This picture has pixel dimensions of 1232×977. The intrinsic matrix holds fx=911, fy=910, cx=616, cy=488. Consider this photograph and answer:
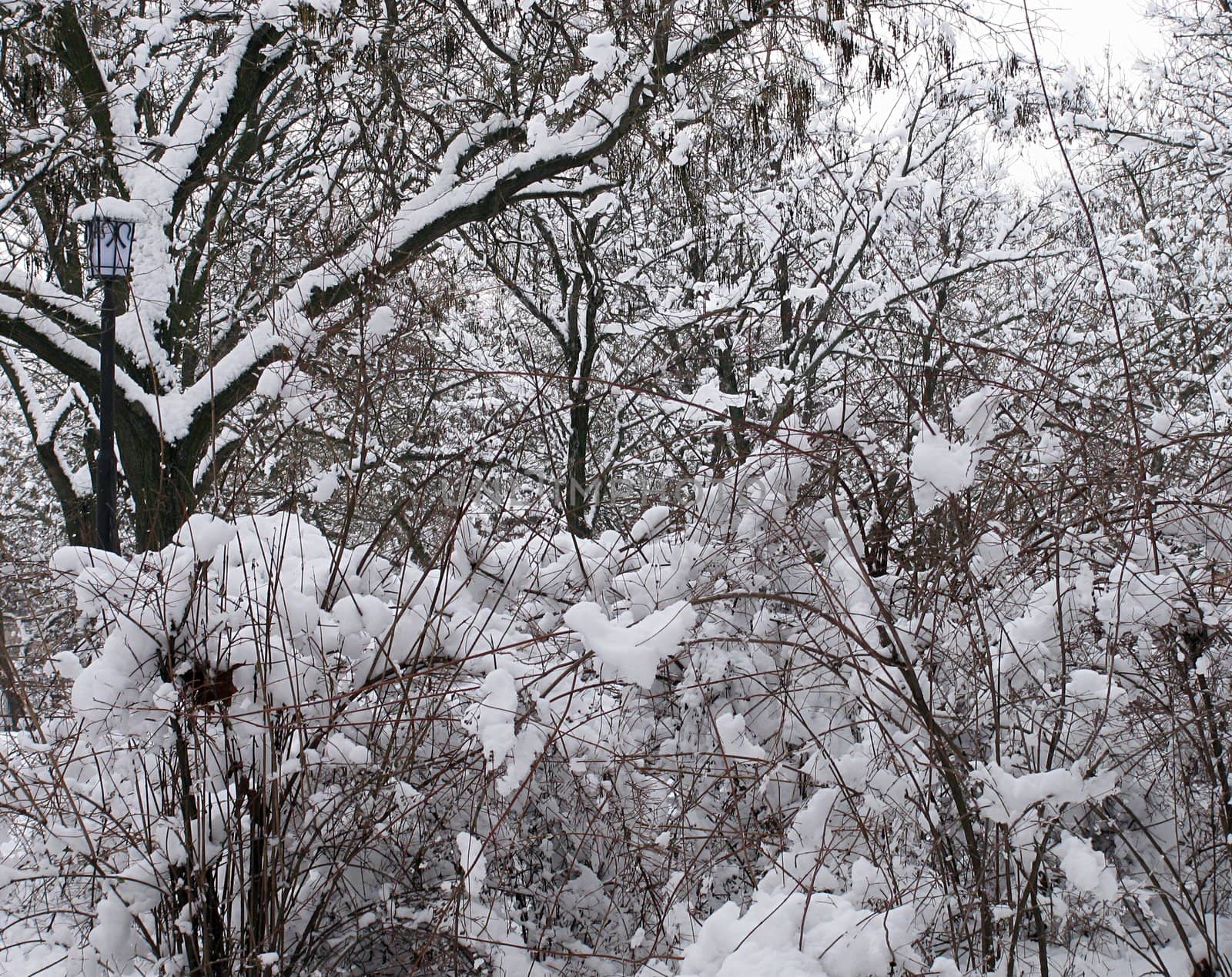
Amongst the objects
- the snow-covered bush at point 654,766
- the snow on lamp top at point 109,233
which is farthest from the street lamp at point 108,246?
the snow-covered bush at point 654,766

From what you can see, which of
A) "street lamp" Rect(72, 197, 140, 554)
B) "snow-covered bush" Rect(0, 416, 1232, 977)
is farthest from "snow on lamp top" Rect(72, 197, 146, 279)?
"snow-covered bush" Rect(0, 416, 1232, 977)

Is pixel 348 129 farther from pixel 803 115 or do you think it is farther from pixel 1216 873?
pixel 1216 873

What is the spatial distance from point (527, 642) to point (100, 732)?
858 mm

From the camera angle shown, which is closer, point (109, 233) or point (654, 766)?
point (654, 766)

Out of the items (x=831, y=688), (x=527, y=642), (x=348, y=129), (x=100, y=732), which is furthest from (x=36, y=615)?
(x=348, y=129)

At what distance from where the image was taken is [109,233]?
5.60 meters

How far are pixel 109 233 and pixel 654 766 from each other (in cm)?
523

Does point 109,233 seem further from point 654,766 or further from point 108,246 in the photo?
point 654,766

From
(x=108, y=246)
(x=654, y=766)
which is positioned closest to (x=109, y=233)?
(x=108, y=246)

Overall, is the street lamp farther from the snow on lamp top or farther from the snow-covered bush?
the snow-covered bush

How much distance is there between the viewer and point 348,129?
791 centimetres

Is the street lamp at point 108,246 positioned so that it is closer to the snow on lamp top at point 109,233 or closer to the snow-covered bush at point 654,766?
the snow on lamp top at point 109,233

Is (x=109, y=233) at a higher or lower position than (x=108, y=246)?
higher

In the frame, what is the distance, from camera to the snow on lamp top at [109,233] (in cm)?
554
